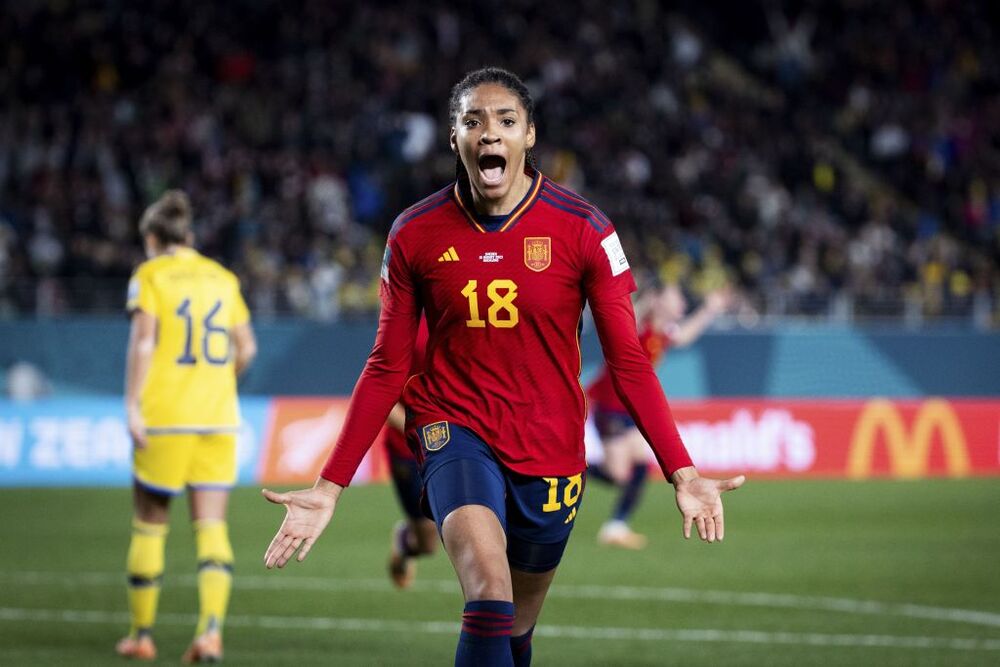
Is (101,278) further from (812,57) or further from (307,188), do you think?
(812,57)

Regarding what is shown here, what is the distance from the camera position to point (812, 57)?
106ft

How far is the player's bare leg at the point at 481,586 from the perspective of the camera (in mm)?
4871

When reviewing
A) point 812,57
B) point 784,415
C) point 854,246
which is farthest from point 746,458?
point 812,57

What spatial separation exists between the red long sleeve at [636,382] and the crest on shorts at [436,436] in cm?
58

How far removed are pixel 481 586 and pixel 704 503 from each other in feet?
2.39

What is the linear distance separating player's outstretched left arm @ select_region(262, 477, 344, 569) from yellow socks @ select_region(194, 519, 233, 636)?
10.2 ft

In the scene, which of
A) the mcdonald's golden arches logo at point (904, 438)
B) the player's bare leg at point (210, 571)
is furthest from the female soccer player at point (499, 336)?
the mcdonald's golden arches logo at point (904, 438)

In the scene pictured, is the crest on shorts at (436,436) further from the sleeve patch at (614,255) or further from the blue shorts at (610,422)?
the blue shorts at (610,422)

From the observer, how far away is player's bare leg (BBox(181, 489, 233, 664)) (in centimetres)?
795

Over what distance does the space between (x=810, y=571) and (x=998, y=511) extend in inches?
205

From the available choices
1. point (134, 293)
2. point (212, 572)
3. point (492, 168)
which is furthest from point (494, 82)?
point (212, 572)

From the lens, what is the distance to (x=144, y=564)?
814 cm

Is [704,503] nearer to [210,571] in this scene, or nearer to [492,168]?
[492,168]

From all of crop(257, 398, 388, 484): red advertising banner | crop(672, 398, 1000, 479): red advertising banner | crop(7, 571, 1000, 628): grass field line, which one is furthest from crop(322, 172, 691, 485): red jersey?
crop(672, 398, 1000, 479): red advertising banner
